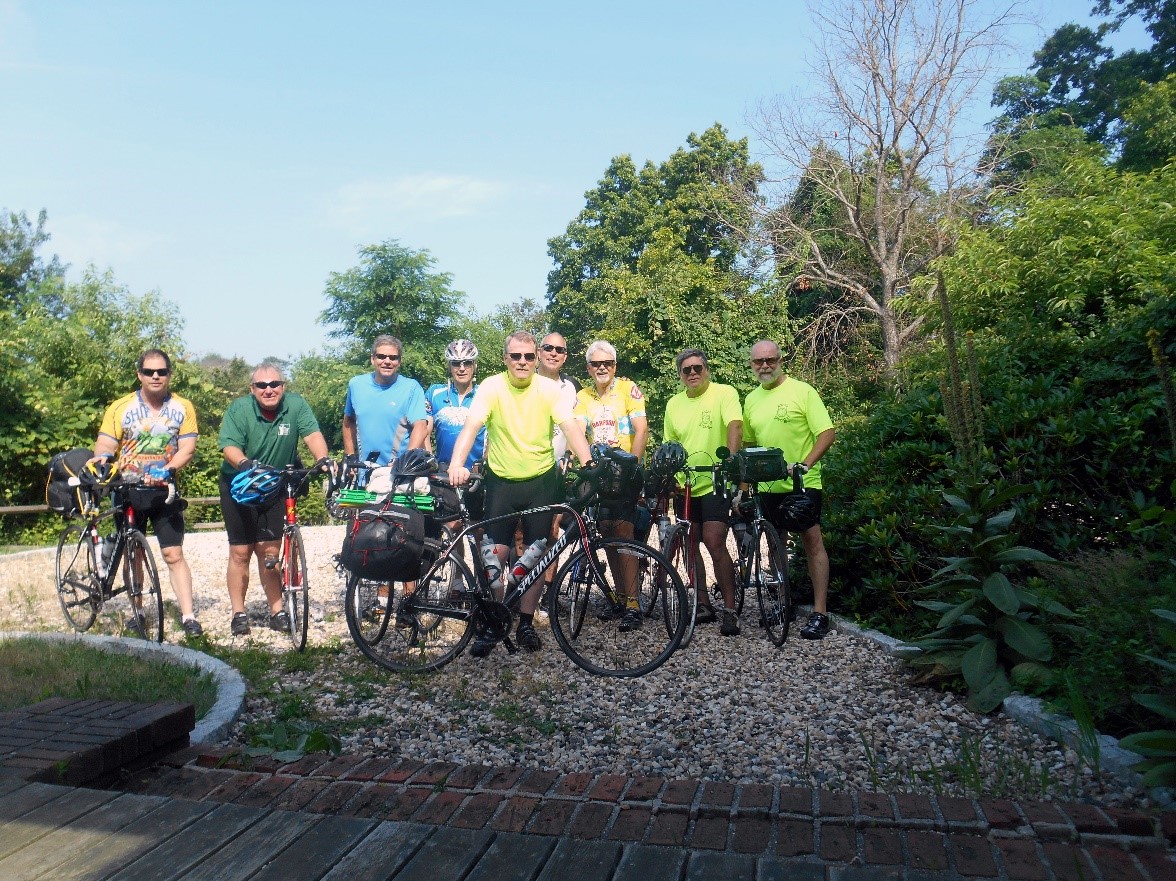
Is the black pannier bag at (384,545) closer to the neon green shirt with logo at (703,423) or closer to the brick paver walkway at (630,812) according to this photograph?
the brick paver walkway at (630,812)

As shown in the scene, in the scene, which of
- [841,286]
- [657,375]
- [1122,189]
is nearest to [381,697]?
[1122,189]

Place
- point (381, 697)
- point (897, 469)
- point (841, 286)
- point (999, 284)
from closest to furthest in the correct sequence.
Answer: point (381, 697) → point (897, 469) → point (999, 284) → point (841, 286)

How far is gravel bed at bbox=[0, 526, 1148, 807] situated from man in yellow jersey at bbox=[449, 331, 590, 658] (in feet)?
2.65

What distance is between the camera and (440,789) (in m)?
2.98

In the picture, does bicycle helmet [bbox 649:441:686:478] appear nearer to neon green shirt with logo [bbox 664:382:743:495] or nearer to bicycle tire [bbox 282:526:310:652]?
neon green shirt with logo [bbox 664:382:743:495]

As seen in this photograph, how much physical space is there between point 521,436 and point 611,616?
1174mm

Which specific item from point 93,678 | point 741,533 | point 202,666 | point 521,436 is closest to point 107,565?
point 202,666

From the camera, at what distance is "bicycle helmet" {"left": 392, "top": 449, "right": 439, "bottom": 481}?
5652 millimetres

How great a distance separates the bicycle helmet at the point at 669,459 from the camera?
6.11 metres

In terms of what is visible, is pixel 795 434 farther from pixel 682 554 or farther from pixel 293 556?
pixel 293 556

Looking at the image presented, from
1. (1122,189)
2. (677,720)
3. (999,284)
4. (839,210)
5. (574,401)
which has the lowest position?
(677,720)

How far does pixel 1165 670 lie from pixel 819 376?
25152 millimetres

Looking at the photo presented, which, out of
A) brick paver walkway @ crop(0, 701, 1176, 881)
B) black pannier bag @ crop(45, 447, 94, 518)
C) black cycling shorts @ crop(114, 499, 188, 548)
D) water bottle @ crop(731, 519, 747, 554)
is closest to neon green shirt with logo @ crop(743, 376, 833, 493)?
water bottle @ crop(731, 519, 747, 554)

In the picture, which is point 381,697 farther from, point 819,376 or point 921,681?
point 819,376
